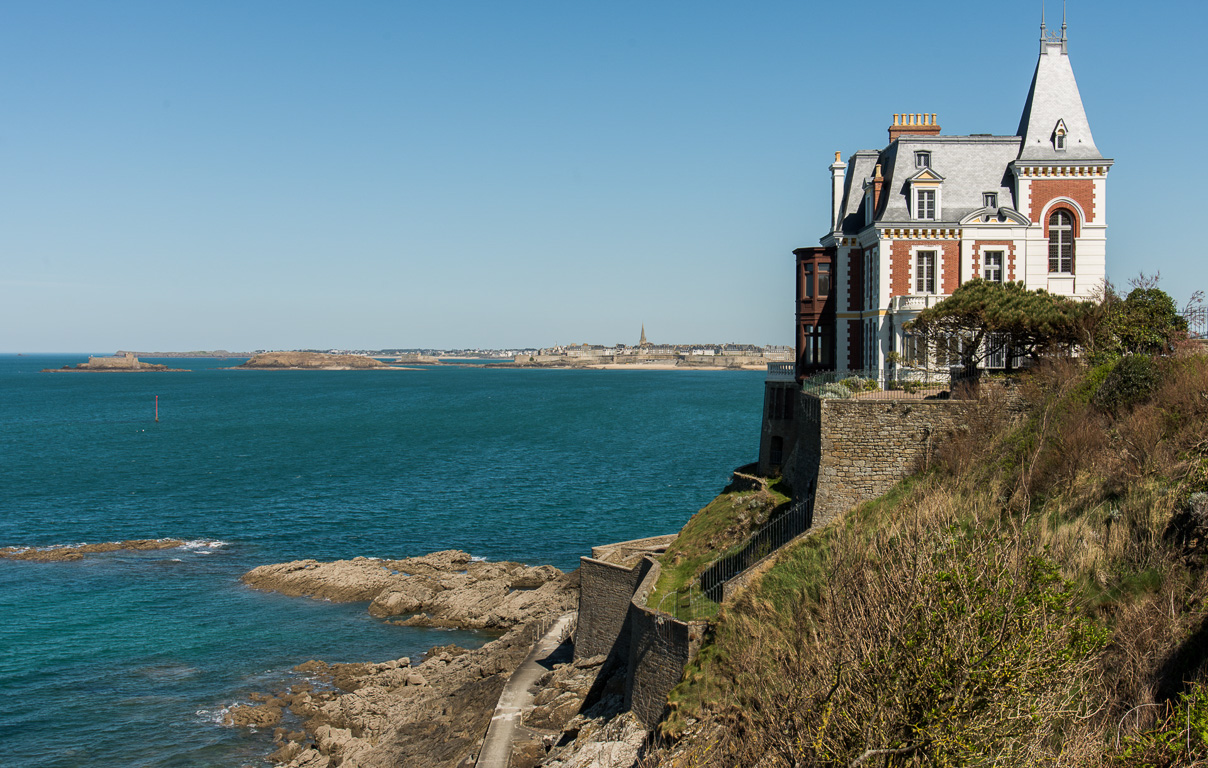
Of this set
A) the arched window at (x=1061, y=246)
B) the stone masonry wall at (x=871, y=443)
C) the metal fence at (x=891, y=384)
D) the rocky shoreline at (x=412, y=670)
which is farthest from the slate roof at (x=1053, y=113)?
the rocky shoreline at (x=412, y=670)

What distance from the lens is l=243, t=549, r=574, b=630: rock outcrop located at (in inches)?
1460

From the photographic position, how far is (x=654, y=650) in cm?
2111

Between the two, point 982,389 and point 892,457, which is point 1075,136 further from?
point 892,457

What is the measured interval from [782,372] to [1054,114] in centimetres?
1311

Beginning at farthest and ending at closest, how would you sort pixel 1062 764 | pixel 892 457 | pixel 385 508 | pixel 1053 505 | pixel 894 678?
1. pixel 385 508
2. pixel 892 457
3. pixel 1053 505
4. pixel 894 678
5. pixel 1062 764

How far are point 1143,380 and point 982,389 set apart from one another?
3.86 m

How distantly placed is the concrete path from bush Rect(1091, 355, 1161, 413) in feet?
56.8

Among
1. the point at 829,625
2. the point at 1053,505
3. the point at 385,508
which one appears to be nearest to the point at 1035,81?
the point at 1053,505

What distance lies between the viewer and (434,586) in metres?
40.4

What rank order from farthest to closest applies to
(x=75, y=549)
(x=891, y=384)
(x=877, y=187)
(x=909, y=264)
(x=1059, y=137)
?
(x=75, y=549), (x=877, y=187), (x=1059, y=137), (x=909, y=264), (x=891, y=384)

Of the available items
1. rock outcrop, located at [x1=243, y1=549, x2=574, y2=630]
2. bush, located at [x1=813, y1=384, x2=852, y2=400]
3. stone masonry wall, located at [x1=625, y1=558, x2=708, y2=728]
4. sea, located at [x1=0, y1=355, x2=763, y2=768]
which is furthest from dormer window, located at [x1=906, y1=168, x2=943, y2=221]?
sea, located at [x1=0, y1=355, x2=763, y2=768]

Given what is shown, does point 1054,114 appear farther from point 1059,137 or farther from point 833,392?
point 833,392

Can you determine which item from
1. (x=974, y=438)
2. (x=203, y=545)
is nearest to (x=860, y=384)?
(x=974, y=438)

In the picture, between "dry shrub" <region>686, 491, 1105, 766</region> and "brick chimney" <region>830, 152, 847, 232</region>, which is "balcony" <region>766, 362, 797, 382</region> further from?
"dry shrub" <region>686, 491, 1105, 766</region>
